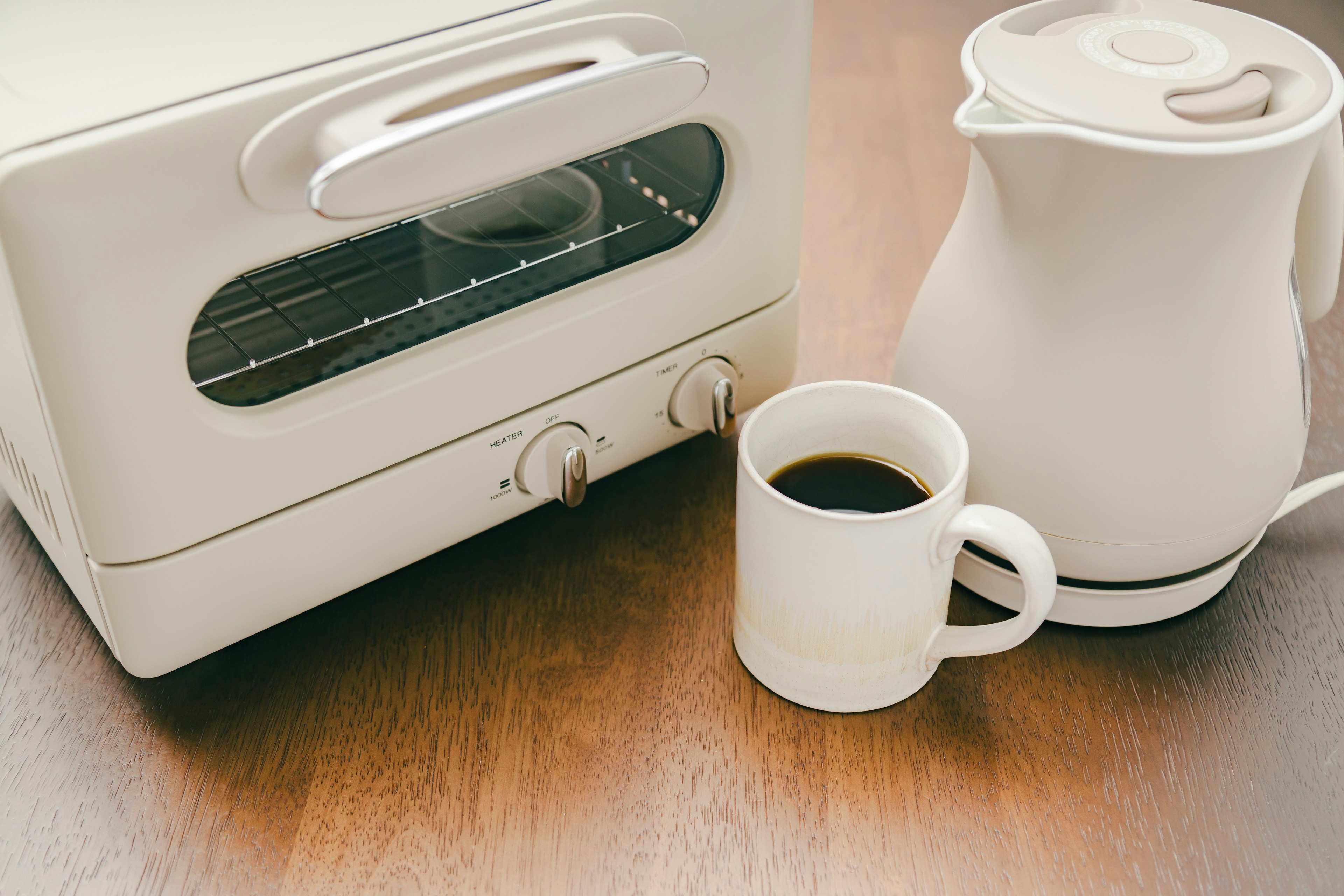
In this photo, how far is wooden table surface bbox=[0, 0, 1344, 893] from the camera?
14.8 inches

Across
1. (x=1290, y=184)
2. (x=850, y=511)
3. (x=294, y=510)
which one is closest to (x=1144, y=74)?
(x=1290, y=184)

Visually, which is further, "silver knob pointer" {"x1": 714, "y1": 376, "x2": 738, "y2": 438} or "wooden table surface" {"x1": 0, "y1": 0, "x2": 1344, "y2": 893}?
"silver knob pointer" {"x1": 714, "y1": 376, "x2": 738, "y2": 438}

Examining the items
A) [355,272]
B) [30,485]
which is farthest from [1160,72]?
[30,485]

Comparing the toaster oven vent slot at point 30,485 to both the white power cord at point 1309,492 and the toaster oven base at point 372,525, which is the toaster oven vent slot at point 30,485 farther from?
the white power cord at point 1309,492

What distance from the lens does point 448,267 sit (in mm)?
428

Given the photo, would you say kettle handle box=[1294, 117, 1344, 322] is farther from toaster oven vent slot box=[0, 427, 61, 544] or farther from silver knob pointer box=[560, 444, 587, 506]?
toaster oven vent slot box=[0, 427, 61, 544]

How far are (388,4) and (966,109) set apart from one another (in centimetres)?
19

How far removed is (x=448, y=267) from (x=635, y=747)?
0.64 ft

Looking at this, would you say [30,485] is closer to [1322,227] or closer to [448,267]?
[448,267]

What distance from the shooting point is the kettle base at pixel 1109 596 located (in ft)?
1.42

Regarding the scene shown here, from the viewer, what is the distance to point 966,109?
0.36 metres

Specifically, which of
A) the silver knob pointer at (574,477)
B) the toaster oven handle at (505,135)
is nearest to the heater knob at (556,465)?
the silver knob pointer at (574,477)

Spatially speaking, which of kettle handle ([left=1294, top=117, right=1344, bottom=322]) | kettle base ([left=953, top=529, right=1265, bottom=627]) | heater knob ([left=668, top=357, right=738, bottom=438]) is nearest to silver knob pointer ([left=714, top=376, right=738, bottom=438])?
heater knob ([left=668, top=357, right=738, bottom=438])

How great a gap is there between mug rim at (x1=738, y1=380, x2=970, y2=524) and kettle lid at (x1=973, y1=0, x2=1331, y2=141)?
105 millimetres
